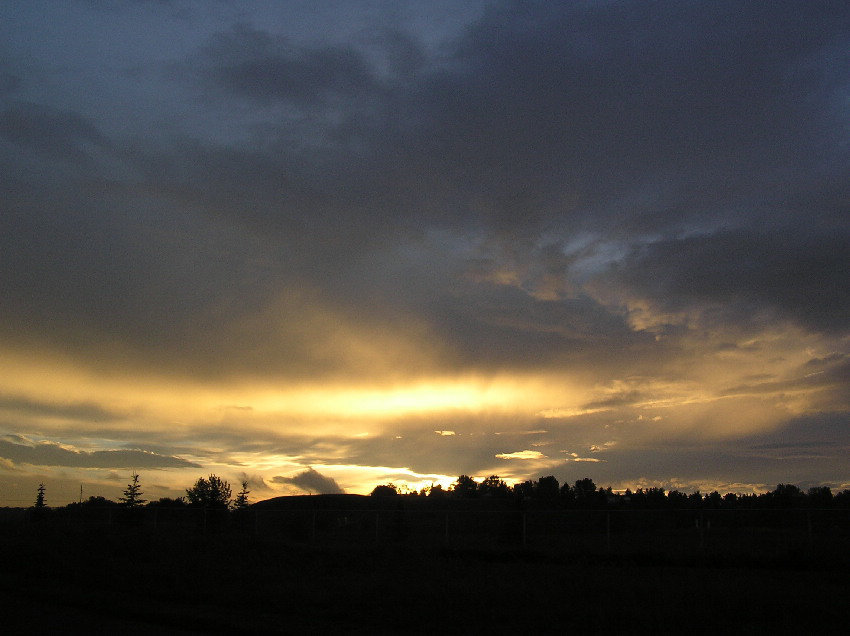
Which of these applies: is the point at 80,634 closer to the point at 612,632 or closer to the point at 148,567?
the point at 612,632

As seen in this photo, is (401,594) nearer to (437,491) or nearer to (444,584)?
(444,584)

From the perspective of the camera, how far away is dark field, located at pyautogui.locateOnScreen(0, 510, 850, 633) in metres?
13.3

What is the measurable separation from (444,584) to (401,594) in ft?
5.80

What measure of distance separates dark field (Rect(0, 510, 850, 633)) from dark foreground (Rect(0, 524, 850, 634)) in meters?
0.05

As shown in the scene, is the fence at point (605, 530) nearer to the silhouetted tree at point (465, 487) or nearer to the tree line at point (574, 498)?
the tree line at point (574, 498)

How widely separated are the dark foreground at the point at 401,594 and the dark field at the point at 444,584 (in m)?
0.05

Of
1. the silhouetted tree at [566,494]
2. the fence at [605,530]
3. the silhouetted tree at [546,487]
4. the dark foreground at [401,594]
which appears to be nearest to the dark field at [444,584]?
the dark foreground at [401,594]

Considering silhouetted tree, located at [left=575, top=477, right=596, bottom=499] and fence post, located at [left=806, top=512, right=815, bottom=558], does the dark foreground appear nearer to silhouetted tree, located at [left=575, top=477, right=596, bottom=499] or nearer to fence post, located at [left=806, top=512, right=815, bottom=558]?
fence post, located at [left=806, top=512, right=815, bottom=558]

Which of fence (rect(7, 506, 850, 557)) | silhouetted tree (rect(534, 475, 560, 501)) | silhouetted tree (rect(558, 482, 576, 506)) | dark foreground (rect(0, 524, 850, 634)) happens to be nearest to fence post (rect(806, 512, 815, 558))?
fence (rect(7, 506, 850, 557))

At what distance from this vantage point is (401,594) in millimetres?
16453

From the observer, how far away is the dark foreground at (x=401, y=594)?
13.1 metres

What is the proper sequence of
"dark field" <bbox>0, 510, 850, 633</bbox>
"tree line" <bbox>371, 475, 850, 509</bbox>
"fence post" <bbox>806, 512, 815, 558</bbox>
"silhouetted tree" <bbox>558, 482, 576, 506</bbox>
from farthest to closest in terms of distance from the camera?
1. "silhouetted tree" <bbox>558, 482, 576, 506</bbox>
2. "tree line" <bbox>371, 475, 850, 509</bbox>
3. "fence post" <bbox>806, 512, 815, 558</bbox>
4. "dark field" <bbox>0, 510, 850, 633</bbox>

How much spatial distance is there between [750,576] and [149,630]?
17491 mm

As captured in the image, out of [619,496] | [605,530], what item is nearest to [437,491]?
[619,496]
